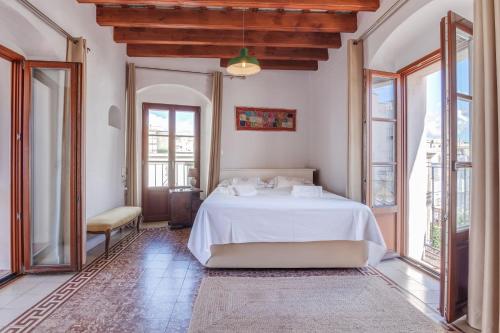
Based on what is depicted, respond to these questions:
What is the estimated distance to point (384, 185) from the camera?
3.31 metres

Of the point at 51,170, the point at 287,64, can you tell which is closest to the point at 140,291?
the point at 51,170

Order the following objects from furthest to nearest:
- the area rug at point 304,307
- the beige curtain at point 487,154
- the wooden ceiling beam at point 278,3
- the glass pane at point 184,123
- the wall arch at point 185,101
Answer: the glass pane at point 184,123 → the wall arch at point 185,101 → the wooden ceiling beam at point 278,3 → the area rug at point 304,307 → the beige curtain at point 487,154

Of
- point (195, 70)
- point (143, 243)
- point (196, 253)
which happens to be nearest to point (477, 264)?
point (196, 253)

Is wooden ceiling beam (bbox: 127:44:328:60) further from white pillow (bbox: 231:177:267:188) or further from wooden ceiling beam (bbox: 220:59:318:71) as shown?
white pillow (bbox: 231:177:267:188)

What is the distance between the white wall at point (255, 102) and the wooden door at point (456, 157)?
3.23 metres

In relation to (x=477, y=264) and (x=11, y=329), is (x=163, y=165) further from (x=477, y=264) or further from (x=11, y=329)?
(x=477, y=264)

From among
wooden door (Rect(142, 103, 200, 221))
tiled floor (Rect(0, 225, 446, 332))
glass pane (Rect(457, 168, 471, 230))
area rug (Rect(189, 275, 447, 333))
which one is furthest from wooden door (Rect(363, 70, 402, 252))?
wooden door (Rect(142, 103, 200, 221))

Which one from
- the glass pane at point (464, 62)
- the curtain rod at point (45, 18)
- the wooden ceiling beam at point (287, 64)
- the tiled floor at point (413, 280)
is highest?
the wooden ceiling beam at point (287, 64)

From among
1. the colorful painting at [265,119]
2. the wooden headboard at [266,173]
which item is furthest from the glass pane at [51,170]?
the colorful painting at [265,119]

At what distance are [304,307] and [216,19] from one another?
11.0 feet

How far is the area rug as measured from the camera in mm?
1848

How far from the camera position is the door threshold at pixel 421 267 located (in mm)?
2743

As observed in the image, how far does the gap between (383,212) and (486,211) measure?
161cm

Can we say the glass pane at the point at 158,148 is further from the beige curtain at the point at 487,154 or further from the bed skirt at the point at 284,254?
the beige curtain at the point at 487,154
